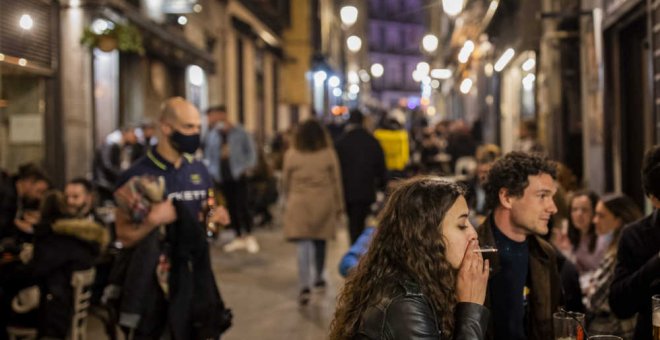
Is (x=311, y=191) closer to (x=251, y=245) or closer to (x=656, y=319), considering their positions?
(x=251, y=245)

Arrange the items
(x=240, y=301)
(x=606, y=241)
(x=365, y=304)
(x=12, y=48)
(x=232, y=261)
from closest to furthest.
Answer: (x=365, y=304) → (x=606, y=241) → (x=240, y=301) → (x=12, y=48) → (x=232, y=261)

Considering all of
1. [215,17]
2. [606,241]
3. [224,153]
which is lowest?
[606,241]

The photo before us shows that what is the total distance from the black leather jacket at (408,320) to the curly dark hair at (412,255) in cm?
3

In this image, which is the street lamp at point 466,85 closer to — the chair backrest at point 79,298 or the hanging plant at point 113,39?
A: the hanging plant at point 113,39

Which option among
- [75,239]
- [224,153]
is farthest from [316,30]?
[75,239]

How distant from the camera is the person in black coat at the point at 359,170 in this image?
38.4 ft

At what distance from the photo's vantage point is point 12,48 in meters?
11.5

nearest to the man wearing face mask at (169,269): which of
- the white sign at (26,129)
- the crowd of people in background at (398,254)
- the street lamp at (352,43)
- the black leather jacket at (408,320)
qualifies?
the crowd of people in background at (398,254)

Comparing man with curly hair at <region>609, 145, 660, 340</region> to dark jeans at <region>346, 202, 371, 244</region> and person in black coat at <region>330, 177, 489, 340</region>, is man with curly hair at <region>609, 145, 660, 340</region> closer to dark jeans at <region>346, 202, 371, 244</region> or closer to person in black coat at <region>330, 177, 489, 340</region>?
person in black coat at <region>330, 177, 489, 340</region>

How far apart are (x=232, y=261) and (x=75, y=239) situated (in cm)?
617

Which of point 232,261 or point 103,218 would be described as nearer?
point 103,218

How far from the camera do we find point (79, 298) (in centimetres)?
718

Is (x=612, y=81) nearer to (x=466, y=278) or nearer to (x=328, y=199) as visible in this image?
(x=328, y=199)

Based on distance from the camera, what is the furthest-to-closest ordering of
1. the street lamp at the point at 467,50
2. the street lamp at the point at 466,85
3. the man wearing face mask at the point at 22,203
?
the street lamp at the point at 466,85 → the street lamp at the point at 467,50 → the man wearing face mask at the point at 22,203
